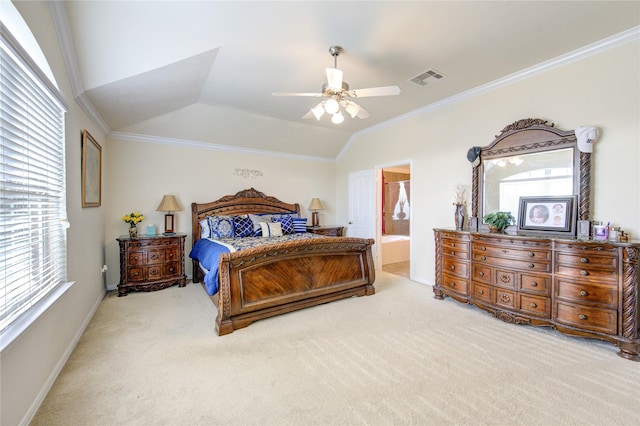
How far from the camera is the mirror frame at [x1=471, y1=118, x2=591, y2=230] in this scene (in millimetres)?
2805

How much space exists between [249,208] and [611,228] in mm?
4961

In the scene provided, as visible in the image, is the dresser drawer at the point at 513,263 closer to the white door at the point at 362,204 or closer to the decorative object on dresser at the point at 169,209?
the white door at the point at 362,204

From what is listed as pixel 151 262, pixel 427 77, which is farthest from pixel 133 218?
pixel 427 77

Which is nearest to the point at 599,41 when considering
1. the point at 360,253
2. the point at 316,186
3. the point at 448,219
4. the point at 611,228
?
the point at 611,228

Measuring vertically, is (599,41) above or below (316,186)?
above

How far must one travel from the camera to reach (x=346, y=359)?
2299mm

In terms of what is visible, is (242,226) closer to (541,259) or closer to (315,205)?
(315,205)

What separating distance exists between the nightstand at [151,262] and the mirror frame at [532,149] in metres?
4.39

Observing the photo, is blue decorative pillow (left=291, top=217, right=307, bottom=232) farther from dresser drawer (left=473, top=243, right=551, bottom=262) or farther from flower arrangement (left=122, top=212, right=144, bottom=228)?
dresser drawer (left=473, top=243, right=551, bottom=262)

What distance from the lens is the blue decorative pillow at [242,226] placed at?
464 cm

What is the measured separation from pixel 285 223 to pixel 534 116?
3.89 m

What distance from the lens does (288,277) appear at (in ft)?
10.6

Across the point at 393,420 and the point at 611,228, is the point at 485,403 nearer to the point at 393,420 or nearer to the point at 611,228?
the point at 393,420

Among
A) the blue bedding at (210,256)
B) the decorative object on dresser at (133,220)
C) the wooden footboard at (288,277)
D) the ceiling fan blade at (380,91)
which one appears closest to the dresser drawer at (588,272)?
the wooden footboard at (288,277)
